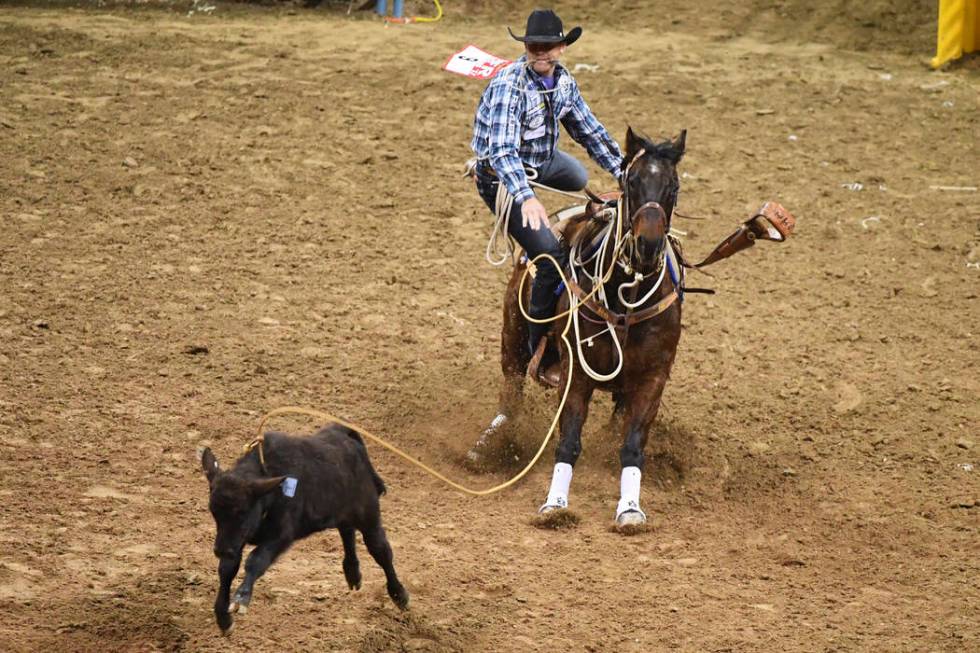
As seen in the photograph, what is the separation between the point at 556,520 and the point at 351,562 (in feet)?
5.45

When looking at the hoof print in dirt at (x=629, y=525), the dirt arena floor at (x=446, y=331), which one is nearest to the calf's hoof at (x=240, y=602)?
the dirt arena floor at (x=446, y=331)

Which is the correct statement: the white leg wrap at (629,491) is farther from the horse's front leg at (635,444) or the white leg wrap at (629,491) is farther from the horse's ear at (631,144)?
the horse's ear at (631,144)

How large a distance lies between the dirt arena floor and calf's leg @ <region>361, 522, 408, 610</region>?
162mm

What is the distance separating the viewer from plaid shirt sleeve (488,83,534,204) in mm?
7484

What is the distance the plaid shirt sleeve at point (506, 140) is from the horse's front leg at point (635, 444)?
1273mm

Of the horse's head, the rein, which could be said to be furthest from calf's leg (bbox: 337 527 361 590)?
the horse's head

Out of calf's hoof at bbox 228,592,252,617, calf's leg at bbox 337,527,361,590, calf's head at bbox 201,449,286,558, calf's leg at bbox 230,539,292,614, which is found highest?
calf's head at bbox 201,449,286,558

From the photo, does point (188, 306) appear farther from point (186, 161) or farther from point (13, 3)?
point (13, 3)

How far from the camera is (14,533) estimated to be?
22.1ft

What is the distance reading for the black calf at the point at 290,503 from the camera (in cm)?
512

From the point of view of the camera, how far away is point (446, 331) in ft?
32.4

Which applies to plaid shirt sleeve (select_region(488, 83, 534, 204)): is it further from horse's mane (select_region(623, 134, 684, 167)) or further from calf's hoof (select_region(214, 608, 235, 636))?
calf's hoof (select_region(214, 608, 235, 636))

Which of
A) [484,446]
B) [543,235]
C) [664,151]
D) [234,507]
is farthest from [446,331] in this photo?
[234,507]

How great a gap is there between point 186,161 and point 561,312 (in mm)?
5634
